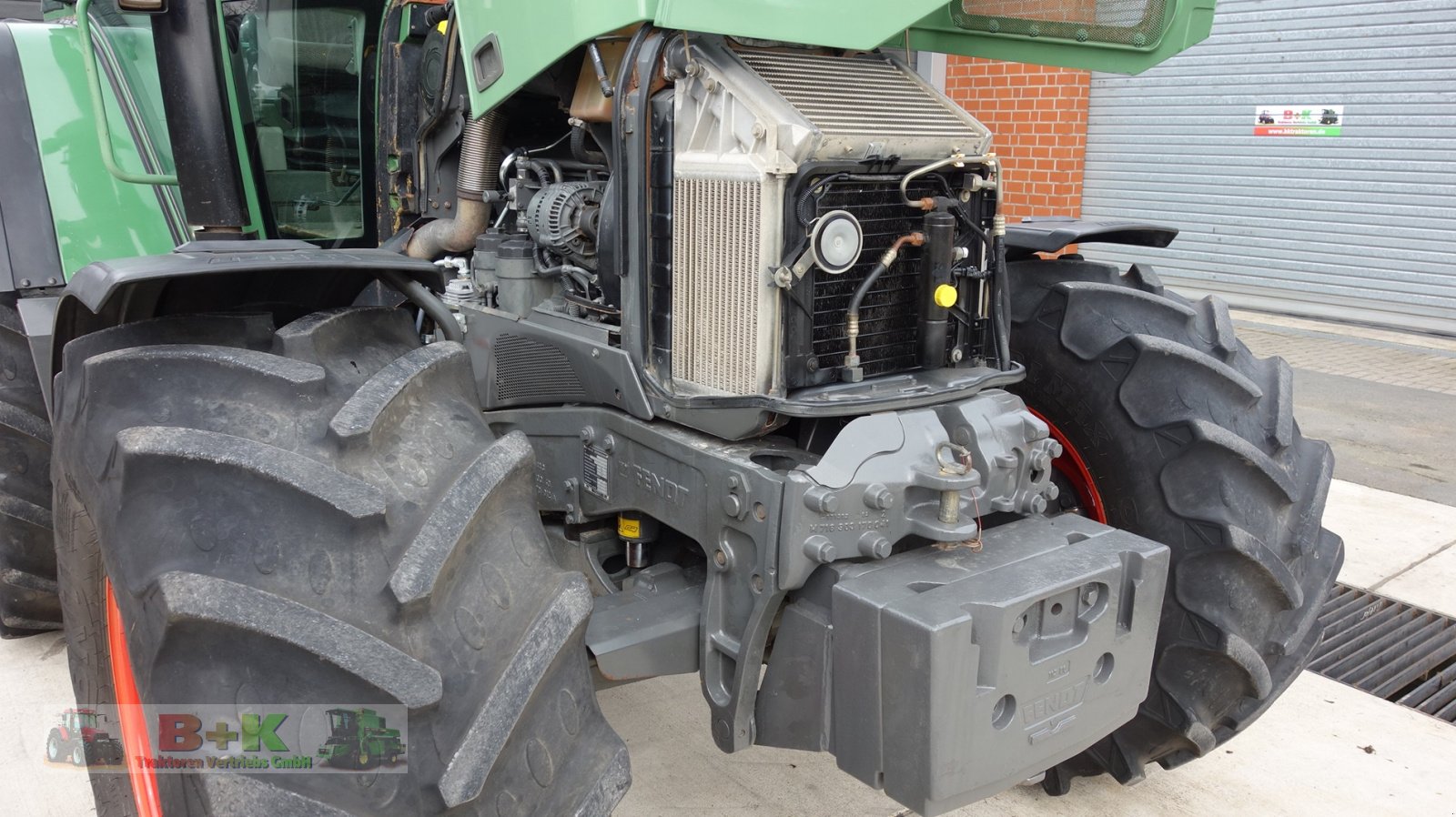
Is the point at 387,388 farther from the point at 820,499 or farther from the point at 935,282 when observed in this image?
the point at 935,282

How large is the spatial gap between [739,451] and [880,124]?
0.68 metres

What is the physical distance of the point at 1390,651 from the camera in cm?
383

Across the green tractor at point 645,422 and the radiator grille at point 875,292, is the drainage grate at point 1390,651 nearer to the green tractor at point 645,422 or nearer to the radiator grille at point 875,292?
the green tractor at point 645,422

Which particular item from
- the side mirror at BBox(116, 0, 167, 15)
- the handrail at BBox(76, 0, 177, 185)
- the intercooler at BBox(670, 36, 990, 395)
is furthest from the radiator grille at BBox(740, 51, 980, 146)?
the handrail at BBox(76, 0, 177, 185)

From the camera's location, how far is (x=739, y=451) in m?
2.20

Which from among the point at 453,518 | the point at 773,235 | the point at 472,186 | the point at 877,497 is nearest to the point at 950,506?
the point at 877,497

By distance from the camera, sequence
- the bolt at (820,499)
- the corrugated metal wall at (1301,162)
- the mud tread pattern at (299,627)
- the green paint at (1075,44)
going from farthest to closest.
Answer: the corrugated metal wall at (1301,162), the green paint at (1075,44), the bolt at (820,499), the mud tread pattern at (299,627)

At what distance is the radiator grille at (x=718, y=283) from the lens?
2.10m

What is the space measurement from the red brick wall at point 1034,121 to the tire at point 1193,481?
8.14 meters

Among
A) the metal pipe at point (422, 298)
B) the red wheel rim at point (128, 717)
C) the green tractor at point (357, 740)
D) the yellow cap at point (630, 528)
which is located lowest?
the red wheel rim at point (128, 717)

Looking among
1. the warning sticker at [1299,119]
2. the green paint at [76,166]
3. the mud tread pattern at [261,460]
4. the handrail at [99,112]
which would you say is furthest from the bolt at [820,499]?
the warning sticker at [1299,119]

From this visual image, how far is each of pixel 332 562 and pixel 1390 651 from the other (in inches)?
143

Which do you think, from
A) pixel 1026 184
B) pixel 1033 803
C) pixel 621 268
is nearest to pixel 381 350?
pixel 621 268

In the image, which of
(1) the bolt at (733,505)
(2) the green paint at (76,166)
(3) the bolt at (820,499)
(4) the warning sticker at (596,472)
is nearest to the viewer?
(3) the bolt at (820,499)
